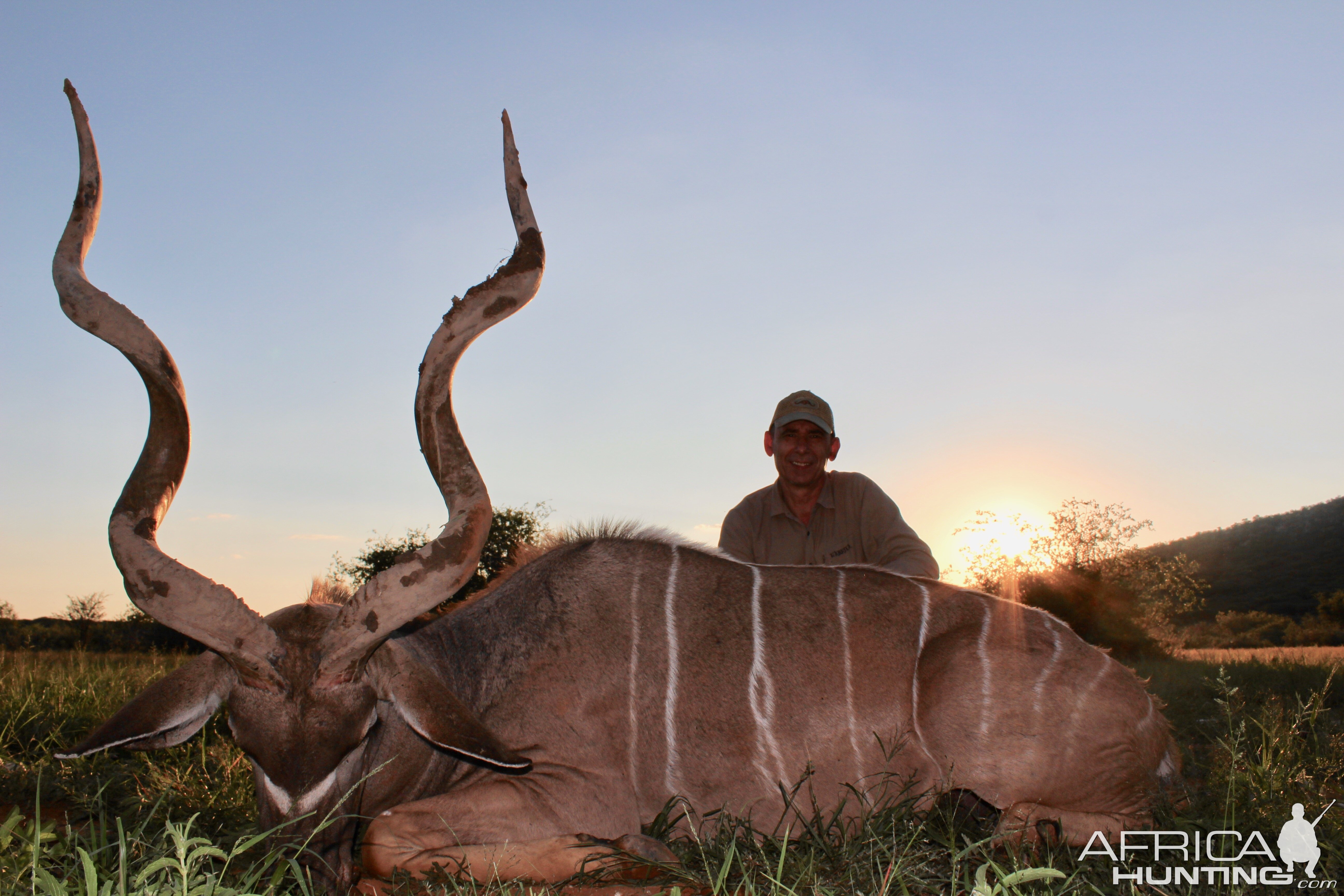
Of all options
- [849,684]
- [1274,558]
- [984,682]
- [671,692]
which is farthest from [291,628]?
[1274,558]

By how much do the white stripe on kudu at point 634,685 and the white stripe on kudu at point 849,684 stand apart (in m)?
0.75

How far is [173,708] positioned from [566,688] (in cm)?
124

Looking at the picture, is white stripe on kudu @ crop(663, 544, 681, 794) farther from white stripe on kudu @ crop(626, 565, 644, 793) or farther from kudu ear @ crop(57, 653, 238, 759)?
kudu ear @ crop(57, 653, 238, 759)

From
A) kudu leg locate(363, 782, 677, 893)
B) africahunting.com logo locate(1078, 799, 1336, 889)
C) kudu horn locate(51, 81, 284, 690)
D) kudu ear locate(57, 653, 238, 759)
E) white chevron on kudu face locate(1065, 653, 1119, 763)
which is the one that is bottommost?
africahunting.com logo locate(1078, 799, 1336, 889)

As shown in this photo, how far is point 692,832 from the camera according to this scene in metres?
3.01

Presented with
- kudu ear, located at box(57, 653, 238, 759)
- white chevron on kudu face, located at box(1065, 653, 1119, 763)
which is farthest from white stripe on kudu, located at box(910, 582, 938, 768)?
kudu ear, located at box(57, 653, 238, 759)

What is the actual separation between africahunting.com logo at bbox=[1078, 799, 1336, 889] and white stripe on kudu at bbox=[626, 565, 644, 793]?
145 centimetres

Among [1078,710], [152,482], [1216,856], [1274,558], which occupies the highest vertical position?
[1274,558]

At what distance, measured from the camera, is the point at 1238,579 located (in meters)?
49.3

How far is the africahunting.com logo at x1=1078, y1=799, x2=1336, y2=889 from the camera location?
2.58 metres

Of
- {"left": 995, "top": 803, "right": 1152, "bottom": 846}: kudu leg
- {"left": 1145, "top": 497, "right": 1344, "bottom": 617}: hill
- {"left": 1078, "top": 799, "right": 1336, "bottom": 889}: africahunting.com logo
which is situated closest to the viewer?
{"left": 1078, "top": 799, "right": 1336, "bottom": 889}: africahunting.com logo

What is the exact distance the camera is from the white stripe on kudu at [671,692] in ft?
11.1

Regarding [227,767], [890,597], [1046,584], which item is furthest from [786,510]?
[1046,584]

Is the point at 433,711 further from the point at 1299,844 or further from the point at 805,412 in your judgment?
the point at 805,412
